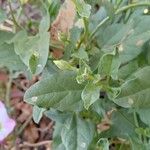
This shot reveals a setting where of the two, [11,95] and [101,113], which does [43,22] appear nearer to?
[101,113]

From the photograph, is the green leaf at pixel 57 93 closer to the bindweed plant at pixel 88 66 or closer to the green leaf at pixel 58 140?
the bindweed plant at pixel 88 66

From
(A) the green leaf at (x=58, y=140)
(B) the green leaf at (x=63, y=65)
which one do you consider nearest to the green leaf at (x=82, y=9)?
(B) the green leaf at (x=63, y=65)

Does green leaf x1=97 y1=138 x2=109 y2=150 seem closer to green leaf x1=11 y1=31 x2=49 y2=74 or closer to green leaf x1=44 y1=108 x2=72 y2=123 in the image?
green leaf x1=44 y1=108 x2=72 y2=123

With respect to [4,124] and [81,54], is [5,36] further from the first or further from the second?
[4,124]

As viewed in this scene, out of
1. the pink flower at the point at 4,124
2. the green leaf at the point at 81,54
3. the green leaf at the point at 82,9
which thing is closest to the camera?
the green leaf at the point at 82,9

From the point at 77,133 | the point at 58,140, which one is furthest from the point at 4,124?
the point at 77,133

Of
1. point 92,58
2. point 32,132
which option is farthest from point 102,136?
point 32,132

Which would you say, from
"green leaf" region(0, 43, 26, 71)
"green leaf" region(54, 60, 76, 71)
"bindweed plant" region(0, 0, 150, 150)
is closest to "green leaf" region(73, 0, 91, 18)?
"bindweed plant" region(0, 0, 150, 150)
